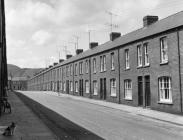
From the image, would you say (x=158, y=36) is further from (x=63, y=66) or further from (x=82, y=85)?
(x=63, y=66)

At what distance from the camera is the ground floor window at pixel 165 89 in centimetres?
2277

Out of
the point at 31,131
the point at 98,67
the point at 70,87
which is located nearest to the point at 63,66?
the point at 70,87

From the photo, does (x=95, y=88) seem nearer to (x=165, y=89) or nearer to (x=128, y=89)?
(x=128, y=89)

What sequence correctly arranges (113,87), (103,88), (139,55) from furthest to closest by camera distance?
1. (103,88)
2. (113,87)
3. (139,55)

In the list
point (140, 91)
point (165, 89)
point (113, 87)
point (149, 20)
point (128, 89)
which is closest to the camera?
point (165, 89)

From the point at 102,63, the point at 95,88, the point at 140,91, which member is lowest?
the point at 95,88

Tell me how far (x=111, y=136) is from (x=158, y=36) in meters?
13.9

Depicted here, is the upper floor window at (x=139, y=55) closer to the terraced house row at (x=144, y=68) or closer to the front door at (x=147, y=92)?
the terraced house row at (x=144, y=68)

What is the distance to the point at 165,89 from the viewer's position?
2330cm

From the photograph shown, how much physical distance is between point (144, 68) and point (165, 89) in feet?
13.0

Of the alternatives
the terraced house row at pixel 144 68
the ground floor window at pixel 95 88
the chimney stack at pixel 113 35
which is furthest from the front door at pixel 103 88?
the chimney stack at pixel 113 35

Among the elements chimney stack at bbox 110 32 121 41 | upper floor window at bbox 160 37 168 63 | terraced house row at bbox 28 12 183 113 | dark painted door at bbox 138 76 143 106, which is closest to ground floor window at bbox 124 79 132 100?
terraced house row at bbox 28 12 183 113

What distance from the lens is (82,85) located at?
4766 centimetres

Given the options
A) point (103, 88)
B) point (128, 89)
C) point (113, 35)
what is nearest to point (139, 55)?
point (128, 89)
